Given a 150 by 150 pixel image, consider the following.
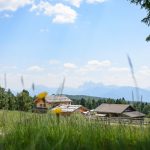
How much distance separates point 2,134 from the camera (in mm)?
4094

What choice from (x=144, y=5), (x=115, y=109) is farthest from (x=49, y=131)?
(x=115, y=109)

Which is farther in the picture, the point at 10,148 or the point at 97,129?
the point at 97,129

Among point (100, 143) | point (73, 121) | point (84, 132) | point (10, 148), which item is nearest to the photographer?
point (10, 148)

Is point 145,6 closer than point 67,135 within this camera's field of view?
No

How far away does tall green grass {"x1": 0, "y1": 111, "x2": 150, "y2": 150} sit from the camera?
325cm

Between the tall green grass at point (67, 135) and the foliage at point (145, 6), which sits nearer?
the tall green grass at point (67, 135)

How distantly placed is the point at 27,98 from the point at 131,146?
2499mm

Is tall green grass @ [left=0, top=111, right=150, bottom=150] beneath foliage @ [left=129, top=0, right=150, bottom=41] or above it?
beneath

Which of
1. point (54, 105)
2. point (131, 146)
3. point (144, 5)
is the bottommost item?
point (131, 146)

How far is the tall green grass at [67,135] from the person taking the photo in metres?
3.25

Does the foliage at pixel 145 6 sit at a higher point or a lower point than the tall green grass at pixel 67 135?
higher

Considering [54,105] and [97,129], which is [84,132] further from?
[54,105]

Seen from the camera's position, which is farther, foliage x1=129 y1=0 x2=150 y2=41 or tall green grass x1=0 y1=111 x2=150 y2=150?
foliage x1=129 y1=0 x2=150 y2=41

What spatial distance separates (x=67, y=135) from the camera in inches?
149
